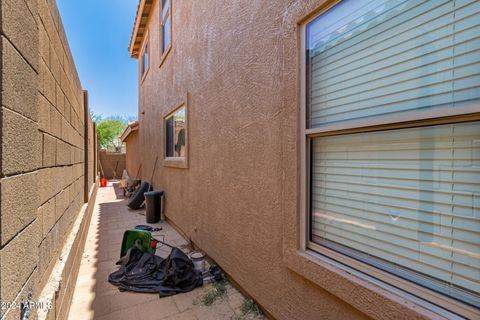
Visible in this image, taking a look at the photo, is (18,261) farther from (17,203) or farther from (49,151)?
(49,151)

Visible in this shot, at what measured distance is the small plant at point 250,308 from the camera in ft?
8.48

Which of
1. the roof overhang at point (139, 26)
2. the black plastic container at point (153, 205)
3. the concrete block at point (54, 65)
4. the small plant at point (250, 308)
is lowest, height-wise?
the small plant at point (250, 308)

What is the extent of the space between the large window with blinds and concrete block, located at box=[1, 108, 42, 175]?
1726 millimetres

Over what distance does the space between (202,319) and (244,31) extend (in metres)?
3.16

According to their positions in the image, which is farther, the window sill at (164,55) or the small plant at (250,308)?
the window sill at (164,55)

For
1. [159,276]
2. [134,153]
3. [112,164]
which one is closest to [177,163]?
[159,276]

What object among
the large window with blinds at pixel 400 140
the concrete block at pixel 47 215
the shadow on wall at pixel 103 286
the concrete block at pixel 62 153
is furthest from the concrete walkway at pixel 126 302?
the concrete block at pixel 62 153

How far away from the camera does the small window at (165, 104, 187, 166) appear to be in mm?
5152

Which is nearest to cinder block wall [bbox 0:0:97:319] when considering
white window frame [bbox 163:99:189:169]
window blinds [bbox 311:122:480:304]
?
window blinds [bbox 311:122:480:304]

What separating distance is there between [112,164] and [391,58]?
69.2 feet

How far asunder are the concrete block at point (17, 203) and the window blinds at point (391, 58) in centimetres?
180

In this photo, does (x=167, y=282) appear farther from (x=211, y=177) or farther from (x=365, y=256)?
(x=365, y=256)

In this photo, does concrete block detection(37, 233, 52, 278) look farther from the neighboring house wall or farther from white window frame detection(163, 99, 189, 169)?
the neighboring house wall

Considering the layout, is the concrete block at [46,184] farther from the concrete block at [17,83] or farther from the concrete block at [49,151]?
the concrete block at [17,83]
